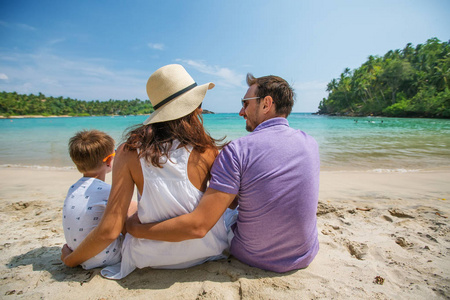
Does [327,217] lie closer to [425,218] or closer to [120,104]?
[425,218]

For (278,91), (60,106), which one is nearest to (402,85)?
(278,91)

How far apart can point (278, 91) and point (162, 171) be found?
970 mm

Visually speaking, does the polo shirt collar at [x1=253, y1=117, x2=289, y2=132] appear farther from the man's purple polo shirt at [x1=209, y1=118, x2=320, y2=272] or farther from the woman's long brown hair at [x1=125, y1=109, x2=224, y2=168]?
the woman's long brown hair at [x1=125, y1=109, x2=224, y2=168]

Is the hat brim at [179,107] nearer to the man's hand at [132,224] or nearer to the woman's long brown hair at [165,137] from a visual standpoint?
the woman's long brown hair at [165,137]

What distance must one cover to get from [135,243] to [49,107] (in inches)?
4137

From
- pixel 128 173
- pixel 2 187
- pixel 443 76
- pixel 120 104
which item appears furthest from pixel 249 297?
pixel 120 104

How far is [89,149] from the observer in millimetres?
1704

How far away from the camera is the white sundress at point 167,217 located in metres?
1.37

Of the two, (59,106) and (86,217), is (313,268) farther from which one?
(59,106)

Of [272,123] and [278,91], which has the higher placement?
[278,91]

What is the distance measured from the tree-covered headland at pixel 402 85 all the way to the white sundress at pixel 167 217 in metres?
43.9

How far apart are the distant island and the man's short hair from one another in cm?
9255

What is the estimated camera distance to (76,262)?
1.62 meters

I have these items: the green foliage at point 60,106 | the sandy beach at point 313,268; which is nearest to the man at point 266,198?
the sandy beach at point 313,268
